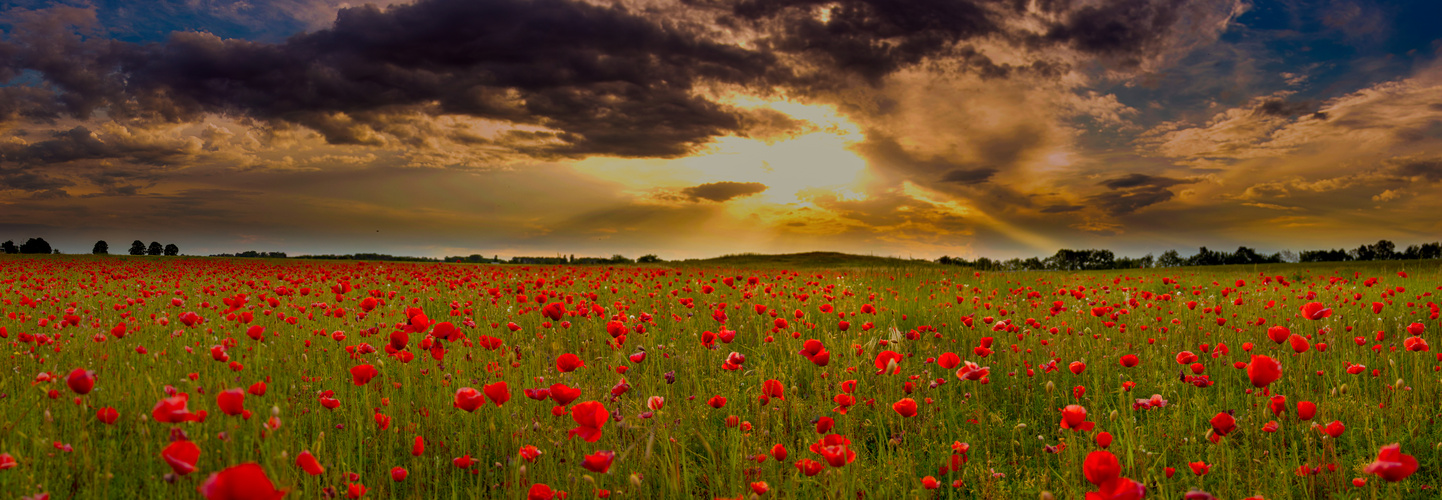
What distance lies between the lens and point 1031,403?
14.8ft

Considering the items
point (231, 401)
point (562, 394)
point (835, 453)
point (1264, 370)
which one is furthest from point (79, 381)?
point (1264, 370)

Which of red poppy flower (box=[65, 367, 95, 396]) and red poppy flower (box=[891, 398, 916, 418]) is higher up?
red poppy flower (box=[65, 367, 95, 396])

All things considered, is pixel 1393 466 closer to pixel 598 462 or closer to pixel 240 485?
pixel 598 462

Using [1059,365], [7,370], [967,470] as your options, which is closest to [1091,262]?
[1059,365]

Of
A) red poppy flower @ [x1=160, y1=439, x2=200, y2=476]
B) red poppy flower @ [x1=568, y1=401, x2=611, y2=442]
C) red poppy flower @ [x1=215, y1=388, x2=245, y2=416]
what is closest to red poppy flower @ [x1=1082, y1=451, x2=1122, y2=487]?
red poppy flower @ [x1=568, y1=401, x2=611, y2=442]

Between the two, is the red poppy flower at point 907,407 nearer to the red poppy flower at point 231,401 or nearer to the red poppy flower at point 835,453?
the red poppy flower at point 835,453

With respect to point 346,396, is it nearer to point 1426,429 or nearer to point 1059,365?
point 1059,365

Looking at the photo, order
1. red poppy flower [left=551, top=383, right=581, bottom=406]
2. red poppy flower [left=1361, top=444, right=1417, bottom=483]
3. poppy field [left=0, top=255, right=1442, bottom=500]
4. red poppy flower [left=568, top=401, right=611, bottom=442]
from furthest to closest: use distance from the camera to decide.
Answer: poppy field [left=0, top=255, right=1442, bottom=500] < red poppy flower [left=551, top=383, right=581, bottom=406] < red poppy flower [left=568, top=401, right=611, bottom=442] < red poppy flower [left=1361, top=444, right=1417, bottom=483]

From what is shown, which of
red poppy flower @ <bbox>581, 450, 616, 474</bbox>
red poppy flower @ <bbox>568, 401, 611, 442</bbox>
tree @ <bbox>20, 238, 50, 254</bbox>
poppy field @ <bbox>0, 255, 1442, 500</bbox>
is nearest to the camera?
red poppy flower @ <bbox>581, 450, 616, 474</bbox>

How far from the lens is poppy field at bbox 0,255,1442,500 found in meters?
2.71

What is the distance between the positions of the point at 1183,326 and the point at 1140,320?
1.53 ft

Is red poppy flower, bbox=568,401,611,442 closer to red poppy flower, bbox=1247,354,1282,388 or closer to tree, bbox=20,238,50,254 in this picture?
red poppy flower, bbox=1247,354,1282,388

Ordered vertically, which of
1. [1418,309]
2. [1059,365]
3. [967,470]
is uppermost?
[1418,309]

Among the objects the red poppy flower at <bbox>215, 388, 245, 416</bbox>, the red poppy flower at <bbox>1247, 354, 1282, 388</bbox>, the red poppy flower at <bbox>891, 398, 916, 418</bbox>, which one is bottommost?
the red poppy flower at <bbox>891, 398, 916, 418</bbox>
